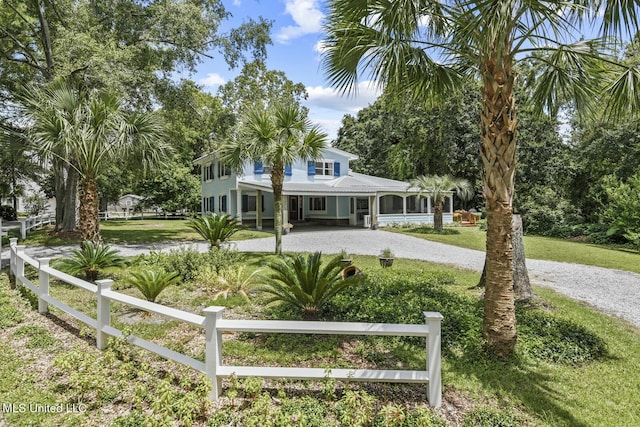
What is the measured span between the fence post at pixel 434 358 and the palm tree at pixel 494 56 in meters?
1.60

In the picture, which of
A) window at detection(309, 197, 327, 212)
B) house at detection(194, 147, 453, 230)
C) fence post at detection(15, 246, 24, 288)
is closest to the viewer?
fence post at detection(15, 246, 24, 288)

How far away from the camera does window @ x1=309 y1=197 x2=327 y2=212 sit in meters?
28.1

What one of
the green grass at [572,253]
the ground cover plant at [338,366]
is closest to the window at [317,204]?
the green grass at [572,253]

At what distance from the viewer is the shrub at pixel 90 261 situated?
8141 mm

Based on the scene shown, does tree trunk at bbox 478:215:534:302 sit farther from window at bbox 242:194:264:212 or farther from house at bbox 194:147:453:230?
window at bbox 242:194:264:212

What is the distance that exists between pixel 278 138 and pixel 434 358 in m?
9.34

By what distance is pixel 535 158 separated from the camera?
28.4m

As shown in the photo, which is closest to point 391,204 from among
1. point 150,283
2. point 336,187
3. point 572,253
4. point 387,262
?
point 336,187

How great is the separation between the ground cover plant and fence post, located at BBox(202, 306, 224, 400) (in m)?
0.12

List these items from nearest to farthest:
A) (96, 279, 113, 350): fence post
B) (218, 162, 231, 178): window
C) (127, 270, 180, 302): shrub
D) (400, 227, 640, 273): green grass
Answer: (96, 279, 113, 350): fence post, (127, 270, 180, 302): shrub, (400, 227, 640, 273): green grass, (218, 162, 231, 178): window

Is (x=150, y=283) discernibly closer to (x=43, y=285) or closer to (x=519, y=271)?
(x=43, y=285)

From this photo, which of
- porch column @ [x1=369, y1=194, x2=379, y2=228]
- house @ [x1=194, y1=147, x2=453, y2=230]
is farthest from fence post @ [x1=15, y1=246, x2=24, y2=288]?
porch column @ [x1=369, y1=194, x2=379, y2=228]

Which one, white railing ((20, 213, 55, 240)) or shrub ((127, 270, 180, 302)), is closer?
shrub ((127, 270, 180, 302))

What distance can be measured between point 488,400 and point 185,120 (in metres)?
18.1
